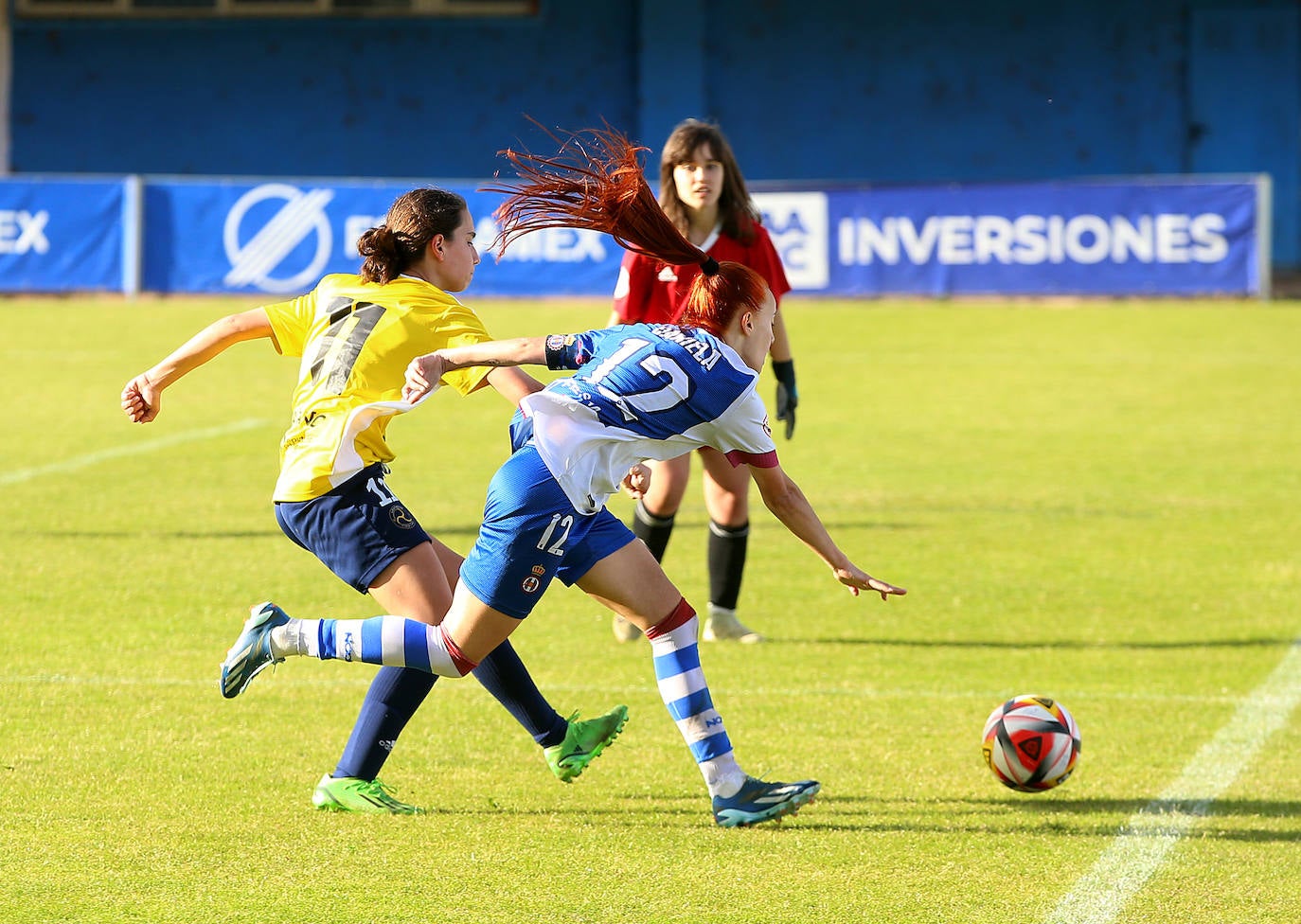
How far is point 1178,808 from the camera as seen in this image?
5.20m

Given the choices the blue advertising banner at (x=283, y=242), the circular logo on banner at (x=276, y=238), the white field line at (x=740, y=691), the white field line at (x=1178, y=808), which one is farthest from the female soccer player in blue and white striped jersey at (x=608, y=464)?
the circular logo on banner at (x=276, y=238)

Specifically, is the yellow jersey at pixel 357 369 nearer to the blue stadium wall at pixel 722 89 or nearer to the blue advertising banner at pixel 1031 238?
the blue advertising banner at pixel 1031 238

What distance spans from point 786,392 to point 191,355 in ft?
10.3

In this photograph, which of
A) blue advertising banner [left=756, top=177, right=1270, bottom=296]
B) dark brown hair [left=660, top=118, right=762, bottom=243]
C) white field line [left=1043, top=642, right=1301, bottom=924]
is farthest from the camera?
blue advertising banner [left=756, top=177, right=1270, bottom=296]

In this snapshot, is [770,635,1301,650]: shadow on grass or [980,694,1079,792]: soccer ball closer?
[980,694,1079,792]: soccer ball

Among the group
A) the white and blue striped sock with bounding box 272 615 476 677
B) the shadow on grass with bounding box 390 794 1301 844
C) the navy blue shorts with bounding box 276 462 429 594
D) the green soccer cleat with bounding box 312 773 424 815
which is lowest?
the shadow on grass with bounding box 390 794 1301 844

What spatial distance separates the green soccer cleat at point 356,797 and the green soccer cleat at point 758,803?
0.89 meters

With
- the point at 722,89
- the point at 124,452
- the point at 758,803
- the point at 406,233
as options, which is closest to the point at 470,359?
the point at 406,233

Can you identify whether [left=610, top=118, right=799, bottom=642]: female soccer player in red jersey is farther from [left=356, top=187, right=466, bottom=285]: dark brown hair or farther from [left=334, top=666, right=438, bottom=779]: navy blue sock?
[left=334, top=666, right=438, bottom=779]: navy blue sock

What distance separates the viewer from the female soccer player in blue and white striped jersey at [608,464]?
4535 millimetres

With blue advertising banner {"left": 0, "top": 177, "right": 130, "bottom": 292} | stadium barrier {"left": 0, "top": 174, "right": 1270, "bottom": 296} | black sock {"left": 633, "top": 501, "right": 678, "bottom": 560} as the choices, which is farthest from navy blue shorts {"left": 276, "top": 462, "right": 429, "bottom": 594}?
blue advertising banner {"left": 0, "top": 177, "right": 130, "bottom": 292}

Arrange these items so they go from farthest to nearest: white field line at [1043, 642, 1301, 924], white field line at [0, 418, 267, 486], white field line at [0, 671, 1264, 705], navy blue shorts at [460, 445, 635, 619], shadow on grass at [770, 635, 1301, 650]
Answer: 1. white field line at [0, 418, 267, 486]
2. shadow on grass at [770, 635, 1301, 650]
3. white field line at [0, 671, 1264, 705]
4. navy blue shorts at [460, 445, 635, 619]
5. white field line at [1043, 642, 1301, 924]

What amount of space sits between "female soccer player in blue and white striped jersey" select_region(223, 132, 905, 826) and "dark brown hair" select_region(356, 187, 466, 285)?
223 millimetres

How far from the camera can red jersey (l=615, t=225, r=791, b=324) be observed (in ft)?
23.1
